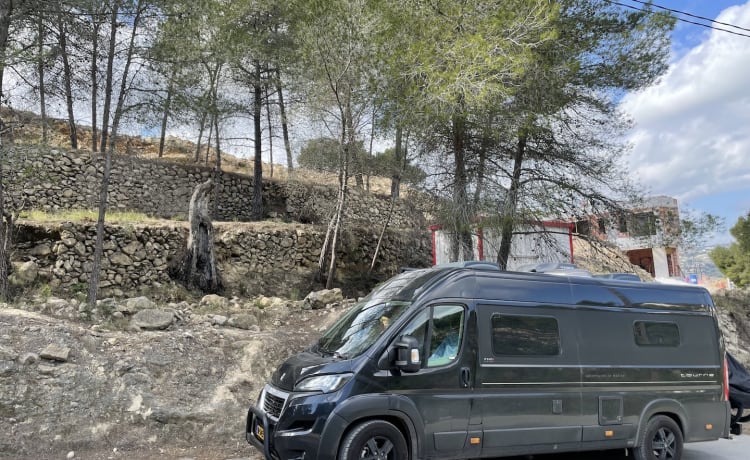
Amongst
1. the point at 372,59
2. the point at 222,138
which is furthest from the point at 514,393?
the point at 222,138

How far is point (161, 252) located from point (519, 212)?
9.44 metres

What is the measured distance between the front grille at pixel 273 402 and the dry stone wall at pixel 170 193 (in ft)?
39.4

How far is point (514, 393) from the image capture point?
5.47m

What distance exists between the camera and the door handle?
17.1 feet

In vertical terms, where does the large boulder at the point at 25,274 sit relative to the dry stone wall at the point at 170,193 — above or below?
below

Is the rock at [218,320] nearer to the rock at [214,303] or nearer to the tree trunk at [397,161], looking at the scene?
the rock at [214,303]

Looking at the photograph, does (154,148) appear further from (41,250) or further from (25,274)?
(25,274)

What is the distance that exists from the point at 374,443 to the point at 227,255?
11.4 metres

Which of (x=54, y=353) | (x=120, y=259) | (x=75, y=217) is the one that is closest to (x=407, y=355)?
(x=54, y=353)

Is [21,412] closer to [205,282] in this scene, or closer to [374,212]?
[205,282]

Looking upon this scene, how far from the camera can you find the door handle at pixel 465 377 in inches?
205

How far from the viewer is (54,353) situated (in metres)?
7.20

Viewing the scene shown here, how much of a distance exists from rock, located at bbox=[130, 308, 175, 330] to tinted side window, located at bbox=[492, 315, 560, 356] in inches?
241

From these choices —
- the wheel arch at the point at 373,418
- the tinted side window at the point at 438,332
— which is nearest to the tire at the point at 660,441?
the tinted side window at the point at 438,332
